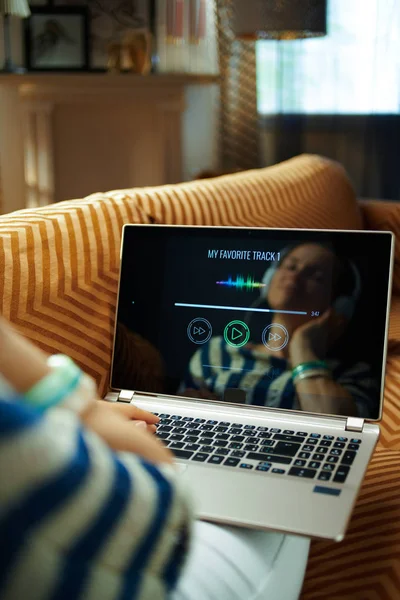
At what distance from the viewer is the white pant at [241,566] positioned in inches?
20.5

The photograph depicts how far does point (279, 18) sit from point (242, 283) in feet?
7.50

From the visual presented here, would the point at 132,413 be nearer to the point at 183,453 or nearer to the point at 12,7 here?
the point at 183,453

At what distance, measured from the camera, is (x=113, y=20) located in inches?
151

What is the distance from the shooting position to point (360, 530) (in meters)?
0.81

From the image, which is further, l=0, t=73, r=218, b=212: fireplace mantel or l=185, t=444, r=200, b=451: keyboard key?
l=0, t=73, r=218, b=212: fireplace mantel

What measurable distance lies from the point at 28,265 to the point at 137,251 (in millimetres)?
144

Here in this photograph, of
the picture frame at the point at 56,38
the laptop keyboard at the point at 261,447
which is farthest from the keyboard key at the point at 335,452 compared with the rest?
the picture frame at the point at 56,38

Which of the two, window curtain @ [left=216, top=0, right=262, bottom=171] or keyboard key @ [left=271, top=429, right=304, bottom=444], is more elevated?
window curtain @ [left=216, top=0, right=262, bottom=171]

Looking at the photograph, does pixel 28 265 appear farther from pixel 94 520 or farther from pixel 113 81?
pixel 113 81

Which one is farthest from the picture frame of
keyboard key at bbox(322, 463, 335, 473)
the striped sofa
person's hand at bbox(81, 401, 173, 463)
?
person's hand at bbox(81, 401, 173, 463)

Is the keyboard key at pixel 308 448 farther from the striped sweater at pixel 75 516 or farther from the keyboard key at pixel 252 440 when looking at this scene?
the striped sweater at pixel 75 516

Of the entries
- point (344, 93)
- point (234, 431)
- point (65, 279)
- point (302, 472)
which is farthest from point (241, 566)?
point (344, 93)

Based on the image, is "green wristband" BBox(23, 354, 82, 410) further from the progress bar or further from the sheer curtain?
the sheer curtain

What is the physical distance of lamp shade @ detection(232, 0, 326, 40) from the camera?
2893 mm
